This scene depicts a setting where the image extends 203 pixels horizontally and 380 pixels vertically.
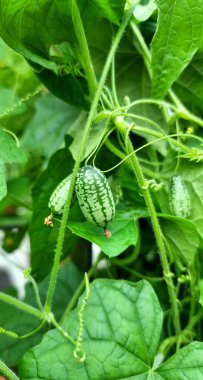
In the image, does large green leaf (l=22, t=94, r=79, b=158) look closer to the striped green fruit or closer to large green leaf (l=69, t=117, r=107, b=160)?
large green leaf (l=69, t=117, r=107, b=160)

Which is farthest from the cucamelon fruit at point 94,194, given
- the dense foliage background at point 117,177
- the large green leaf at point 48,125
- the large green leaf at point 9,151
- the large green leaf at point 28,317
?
the large green leaf at point 48,125

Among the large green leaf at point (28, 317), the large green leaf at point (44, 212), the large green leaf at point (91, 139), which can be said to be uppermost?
the large green leaf at point (91, 139)

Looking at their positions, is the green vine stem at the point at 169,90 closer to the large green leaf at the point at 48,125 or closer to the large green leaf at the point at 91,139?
the large green leaf at the point at 91,139

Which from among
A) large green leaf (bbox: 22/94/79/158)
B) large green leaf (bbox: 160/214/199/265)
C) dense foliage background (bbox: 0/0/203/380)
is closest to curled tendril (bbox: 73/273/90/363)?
dense foliage background (bbox: 0/0/203/380)

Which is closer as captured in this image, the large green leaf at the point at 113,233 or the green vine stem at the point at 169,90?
the large green leaf at the point at 113,233

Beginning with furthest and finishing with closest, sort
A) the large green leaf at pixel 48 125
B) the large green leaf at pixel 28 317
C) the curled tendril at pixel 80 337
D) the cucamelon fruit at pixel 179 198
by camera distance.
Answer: the large green leaf at pixel 48 125 → the large green leaf at pixel 28 317 → the cucamelon fruit at pixel 179 198 → the curled tendril at pixel 80 337

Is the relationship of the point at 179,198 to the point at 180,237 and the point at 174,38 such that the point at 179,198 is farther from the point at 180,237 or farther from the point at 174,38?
the point at 174,38

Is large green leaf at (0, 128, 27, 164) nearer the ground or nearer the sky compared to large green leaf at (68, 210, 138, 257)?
nearer the sky

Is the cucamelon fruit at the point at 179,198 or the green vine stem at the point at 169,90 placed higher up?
the green vine stem at the point at 169,90
